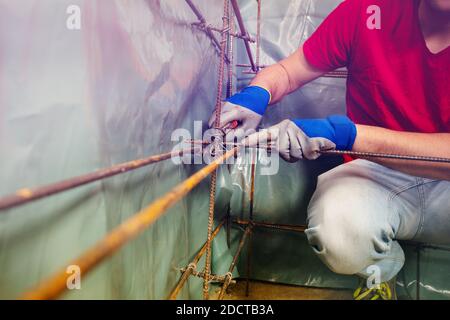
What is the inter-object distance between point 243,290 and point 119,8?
160 cm

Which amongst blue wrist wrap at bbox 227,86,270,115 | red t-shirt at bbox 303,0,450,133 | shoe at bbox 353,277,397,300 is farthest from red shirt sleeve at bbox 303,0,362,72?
shoe at bbox 353,277,397,300

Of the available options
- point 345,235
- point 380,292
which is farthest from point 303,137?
point 380,292

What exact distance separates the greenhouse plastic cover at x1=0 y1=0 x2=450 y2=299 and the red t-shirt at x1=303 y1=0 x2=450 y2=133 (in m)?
0.68

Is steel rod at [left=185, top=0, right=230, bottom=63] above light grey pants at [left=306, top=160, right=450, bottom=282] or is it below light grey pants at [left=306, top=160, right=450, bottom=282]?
above

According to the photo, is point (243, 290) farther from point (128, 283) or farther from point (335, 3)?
point (335, 3)

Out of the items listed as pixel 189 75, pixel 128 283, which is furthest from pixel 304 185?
pixel 128 283

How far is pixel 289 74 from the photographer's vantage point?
1.53 meters

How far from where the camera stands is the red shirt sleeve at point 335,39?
1477mm

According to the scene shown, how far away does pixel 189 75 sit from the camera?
1.07m

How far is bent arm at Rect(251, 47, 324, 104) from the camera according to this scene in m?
1.46

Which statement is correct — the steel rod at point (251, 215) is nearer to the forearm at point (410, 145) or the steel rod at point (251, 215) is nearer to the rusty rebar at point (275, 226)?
the rusty rebar at point (275, 226)

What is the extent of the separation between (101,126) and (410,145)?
1119 millimetres

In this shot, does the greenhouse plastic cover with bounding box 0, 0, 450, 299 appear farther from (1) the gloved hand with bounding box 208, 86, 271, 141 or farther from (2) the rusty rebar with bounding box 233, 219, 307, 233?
(2) the rusty rebar with bounding box 233, 219, 307, 233

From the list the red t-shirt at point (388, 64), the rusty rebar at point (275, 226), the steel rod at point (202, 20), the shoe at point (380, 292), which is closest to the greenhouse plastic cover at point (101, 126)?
the steel rod at point (202, 20)
